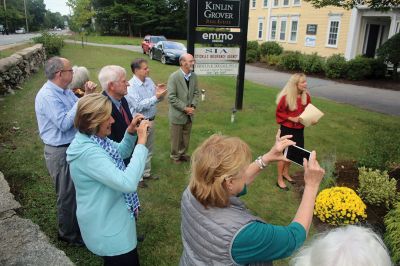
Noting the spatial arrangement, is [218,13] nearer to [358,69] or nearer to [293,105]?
[293,105]

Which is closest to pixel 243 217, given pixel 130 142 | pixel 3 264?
pixel 130 142

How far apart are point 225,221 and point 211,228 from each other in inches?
3.3

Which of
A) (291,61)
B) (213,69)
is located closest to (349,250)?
(213,69)

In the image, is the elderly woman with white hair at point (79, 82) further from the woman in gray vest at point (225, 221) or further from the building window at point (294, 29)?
the building window at point (294, 29)

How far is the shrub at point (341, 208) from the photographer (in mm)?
3855

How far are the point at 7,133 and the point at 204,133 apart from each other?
4457 mm

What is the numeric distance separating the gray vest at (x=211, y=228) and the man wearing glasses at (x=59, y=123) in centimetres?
200

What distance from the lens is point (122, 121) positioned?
3818 millimetres

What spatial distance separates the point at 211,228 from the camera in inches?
65.4

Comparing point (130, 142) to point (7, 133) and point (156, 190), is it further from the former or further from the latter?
point (7, 133)

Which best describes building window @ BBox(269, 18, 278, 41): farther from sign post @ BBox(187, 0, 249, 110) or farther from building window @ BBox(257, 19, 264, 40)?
sign post @ BBox(187, 0, 249, 110)

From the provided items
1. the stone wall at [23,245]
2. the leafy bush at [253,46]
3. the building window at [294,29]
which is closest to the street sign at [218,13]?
the stone wall at [23,245]

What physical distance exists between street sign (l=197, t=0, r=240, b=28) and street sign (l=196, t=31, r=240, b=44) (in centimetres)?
21

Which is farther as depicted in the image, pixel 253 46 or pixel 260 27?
pixel 260 27
